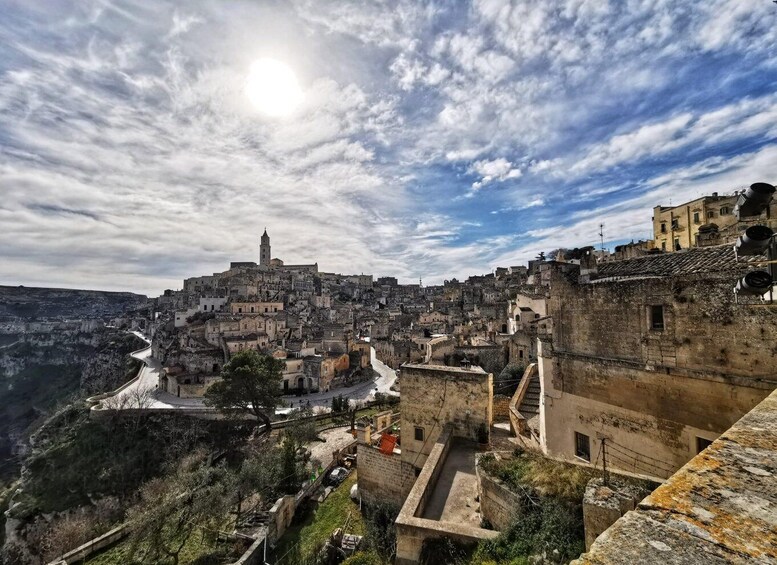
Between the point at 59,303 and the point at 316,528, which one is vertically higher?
the point at 59,303

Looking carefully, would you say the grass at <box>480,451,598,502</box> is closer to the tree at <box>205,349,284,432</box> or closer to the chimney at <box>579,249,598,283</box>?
the chimney at <box>579,249,598,283</box>

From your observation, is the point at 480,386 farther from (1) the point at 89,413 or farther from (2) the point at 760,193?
(1) the point at 89,413

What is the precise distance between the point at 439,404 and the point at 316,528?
7.29m

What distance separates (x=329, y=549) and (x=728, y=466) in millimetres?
12641

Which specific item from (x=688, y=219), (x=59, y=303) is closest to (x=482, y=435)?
(x=688, y=219)

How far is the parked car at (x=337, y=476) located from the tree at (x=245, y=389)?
41.2 ft

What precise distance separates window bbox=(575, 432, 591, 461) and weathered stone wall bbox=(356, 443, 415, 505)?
5809mm

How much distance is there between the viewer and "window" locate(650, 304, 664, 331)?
26.1 ft

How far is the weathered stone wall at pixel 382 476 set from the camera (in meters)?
13.1

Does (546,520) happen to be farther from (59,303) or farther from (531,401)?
(59,303)

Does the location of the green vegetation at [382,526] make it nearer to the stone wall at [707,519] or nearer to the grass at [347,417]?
the stone wall at [707,519]

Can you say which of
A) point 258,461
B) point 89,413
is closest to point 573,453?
point 258,461

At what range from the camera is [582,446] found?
9641 mm

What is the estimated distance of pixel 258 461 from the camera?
19188 millimetres
